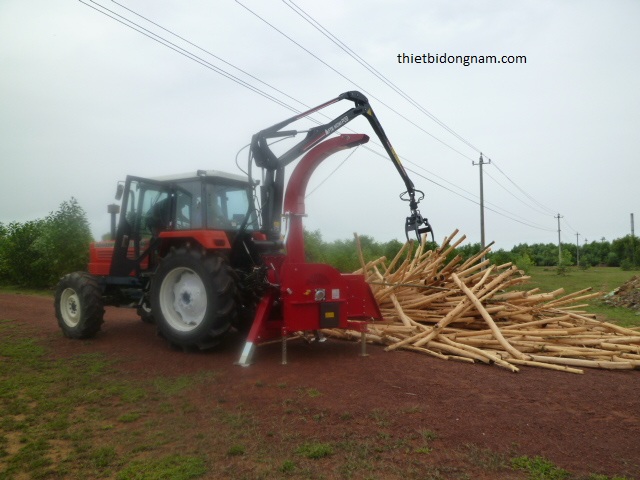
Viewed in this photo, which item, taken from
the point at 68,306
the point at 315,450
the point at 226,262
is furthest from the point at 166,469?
the point at 68,306

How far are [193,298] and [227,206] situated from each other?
1.45 metres

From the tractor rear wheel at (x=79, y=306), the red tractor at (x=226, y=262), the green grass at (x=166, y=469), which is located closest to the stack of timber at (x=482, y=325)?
the red tractor at (x=226, y=262)

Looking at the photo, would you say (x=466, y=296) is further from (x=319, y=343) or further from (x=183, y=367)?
A: (x=183, y=367)

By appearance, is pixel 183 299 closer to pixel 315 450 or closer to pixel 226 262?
pixel 226 262

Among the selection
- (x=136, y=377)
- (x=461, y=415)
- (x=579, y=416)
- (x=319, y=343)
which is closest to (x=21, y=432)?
(x=136, y=377)

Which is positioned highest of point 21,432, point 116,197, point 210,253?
point 116,197

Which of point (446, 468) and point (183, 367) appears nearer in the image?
point (446, 468)

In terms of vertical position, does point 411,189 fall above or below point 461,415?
above

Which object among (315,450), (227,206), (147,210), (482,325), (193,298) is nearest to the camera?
(315,450)

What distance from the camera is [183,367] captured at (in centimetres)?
629

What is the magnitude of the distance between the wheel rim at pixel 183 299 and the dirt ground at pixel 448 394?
43cm

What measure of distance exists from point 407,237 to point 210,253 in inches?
116

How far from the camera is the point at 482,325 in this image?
7.91 m

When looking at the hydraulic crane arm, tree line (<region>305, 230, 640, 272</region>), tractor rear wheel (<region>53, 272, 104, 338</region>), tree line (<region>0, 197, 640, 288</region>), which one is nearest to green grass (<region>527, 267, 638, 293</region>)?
tree line (<region>305, 230, 640, 272</region>)
